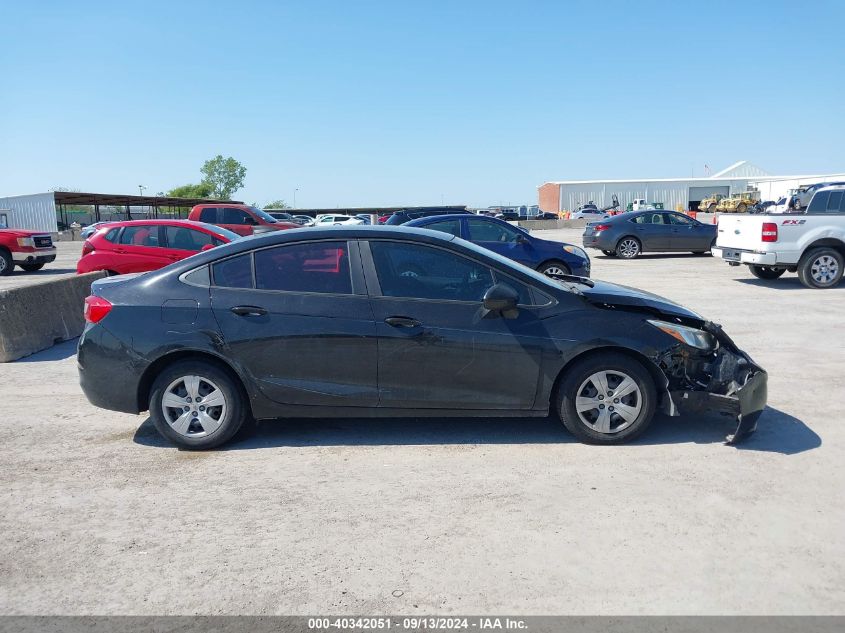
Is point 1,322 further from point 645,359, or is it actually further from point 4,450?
point 645,359

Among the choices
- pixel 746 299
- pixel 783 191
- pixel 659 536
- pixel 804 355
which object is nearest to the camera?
pixel 659 536

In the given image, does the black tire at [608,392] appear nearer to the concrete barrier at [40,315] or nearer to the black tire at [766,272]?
the concrete barrier at [40,315]

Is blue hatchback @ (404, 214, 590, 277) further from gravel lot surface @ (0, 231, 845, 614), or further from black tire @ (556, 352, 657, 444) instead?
black tire @ (556, 352, 657, 444)

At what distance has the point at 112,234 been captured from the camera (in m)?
12.8

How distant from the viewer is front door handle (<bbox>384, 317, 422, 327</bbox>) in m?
5.08

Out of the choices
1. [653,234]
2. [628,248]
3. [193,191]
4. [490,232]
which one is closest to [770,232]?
[490,232]

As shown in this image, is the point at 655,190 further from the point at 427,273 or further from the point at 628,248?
the point at 427,273

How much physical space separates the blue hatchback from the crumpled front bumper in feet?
25.7

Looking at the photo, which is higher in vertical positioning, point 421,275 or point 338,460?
point 421,275

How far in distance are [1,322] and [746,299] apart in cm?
1150

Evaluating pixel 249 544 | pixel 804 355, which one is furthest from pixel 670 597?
pixel 804 355

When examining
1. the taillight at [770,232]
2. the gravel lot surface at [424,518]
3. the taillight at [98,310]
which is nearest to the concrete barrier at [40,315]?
the gravel lot surface at [424,518]

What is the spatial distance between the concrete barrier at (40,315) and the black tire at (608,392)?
6.97m

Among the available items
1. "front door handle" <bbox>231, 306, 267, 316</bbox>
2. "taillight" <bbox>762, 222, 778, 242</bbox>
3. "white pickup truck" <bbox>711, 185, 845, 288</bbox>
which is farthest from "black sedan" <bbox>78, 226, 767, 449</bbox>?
"white pickup truck" <bbox>711, 185, 845, 288</bbox>
